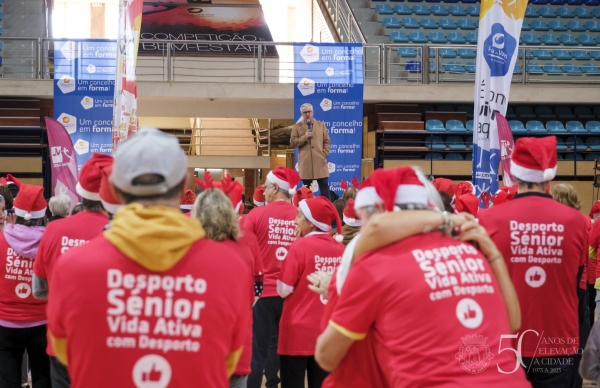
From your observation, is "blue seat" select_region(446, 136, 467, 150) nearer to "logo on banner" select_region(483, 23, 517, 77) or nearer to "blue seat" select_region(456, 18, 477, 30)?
"blue seat" select_region(456, 18, 477, 30)

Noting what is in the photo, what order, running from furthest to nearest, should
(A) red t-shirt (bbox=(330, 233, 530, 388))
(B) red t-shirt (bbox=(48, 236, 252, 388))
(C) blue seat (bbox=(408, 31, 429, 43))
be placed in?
(C) blue seat (bbox=(408, 31, 429, 43)) < (A) red t-shirt (bbox=(330, 233, 530, 388)) < (B) red t-shirt (bbox=(48, 236, 252, 388))

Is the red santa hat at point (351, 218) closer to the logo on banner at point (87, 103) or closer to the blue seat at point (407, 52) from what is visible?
the logo on banner at point (87, 103)

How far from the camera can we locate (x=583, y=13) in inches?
717

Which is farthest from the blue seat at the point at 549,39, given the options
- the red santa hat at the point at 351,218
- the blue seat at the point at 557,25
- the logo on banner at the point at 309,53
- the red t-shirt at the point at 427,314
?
the red t-shirt at the point at 427,314

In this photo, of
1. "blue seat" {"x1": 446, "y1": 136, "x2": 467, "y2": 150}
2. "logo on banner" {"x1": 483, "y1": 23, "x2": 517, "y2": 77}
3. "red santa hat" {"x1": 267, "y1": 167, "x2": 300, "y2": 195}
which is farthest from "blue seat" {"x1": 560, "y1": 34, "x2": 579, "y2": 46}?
"red santa hat" {"x1": 267, "y1": 167, "x2": 300, "y2": 195}

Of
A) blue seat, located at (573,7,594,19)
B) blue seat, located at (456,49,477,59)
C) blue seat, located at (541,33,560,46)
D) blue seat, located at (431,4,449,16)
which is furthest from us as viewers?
blue seat, located at (573,7,594,19)

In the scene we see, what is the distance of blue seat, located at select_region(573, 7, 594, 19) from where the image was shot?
1819cm

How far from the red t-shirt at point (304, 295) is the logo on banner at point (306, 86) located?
8.58m

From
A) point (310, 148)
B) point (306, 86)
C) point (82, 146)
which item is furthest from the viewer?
point (306, 86)

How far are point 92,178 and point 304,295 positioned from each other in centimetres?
147

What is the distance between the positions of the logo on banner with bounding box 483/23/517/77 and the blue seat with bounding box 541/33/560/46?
10.0m

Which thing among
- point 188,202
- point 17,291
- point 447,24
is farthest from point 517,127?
point 17,291

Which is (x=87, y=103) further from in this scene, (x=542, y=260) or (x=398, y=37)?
(x=542, y=260)

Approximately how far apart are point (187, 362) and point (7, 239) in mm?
2800
